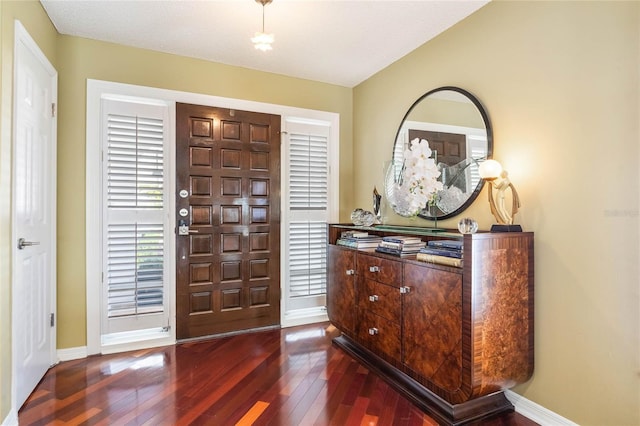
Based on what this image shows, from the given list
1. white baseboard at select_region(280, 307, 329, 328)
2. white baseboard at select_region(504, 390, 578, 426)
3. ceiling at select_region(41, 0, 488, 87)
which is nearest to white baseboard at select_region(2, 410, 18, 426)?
white baseboard at select_region(280, 307, 329, 328)

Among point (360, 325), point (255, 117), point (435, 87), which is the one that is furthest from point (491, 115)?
point (255, 117)

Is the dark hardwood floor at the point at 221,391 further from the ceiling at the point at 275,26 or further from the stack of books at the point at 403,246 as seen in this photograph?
the ceiling at the point at 275,26

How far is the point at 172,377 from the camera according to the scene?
95.7 inches

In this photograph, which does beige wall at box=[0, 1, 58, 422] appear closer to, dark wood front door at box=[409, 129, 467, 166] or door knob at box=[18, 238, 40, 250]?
door knob at box=[18, 238, 40, 250]

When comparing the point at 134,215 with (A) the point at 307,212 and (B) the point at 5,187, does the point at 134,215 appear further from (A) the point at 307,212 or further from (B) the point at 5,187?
(A) the point at 307,212

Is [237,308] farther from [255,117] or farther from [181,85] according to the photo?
[181,85]

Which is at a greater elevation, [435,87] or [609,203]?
[435,87]

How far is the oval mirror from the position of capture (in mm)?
2336

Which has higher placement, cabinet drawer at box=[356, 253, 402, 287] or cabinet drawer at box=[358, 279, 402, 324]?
cabinet drawer at box=[356, 253, 402, 287]

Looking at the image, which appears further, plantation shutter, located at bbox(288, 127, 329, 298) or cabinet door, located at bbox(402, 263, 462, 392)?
plantation shutter, located at bbox(288, 127, 329, 298)

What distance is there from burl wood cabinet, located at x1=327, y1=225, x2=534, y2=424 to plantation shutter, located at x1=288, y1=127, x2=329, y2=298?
4.43 feet

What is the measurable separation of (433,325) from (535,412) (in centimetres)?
76

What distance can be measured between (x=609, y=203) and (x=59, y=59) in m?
3.83

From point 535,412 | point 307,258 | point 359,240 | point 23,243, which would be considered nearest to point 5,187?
point 23,243
